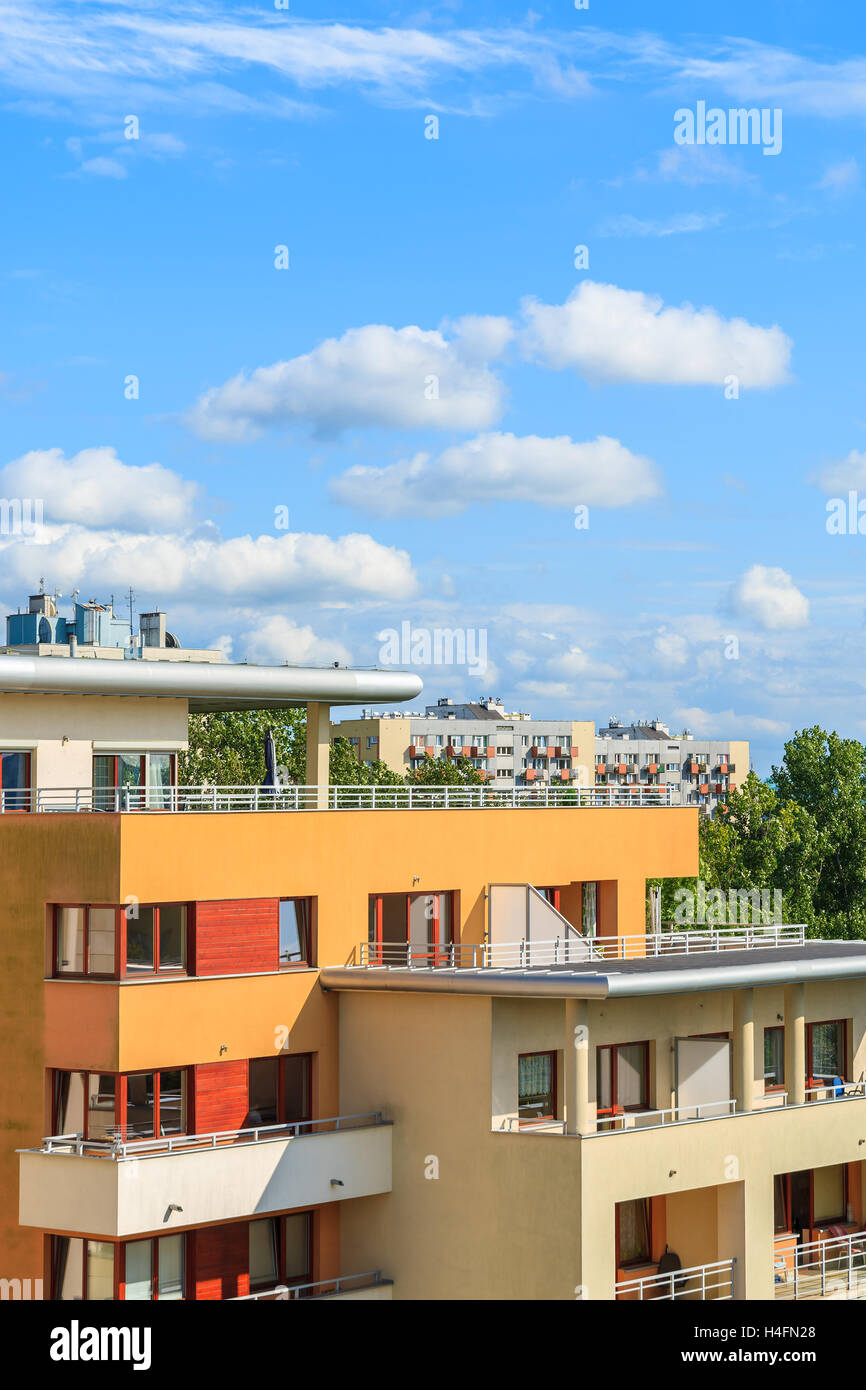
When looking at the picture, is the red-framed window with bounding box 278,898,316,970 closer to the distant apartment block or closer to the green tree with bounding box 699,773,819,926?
the green tree with bounding box 699,773,819,926

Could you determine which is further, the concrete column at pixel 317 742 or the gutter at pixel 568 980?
the concrete column at pixel 317 742

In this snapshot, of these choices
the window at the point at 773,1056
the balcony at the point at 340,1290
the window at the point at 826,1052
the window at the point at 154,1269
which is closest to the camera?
the window at the point at 154,1269

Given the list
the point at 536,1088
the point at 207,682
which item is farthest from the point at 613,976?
the point at 207,682

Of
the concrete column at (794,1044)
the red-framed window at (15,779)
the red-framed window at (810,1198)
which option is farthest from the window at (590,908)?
the red-framed window at (15,779)

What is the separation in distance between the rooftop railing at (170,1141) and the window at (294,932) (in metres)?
3.01

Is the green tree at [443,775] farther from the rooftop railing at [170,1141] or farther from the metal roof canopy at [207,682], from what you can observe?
the rooftop railing at [170,1141]

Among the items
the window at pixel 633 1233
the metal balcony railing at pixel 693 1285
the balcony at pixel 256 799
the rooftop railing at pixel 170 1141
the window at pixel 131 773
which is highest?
the window at pixel 131 773

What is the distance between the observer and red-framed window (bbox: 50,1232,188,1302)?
29.1 m

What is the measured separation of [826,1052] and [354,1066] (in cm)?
1158

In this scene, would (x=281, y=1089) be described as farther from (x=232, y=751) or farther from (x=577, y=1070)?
(x=232, y=751)

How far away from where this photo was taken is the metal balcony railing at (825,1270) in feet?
111

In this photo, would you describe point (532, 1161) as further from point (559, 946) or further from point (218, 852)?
point (218, 852)

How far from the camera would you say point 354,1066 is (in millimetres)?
32562
